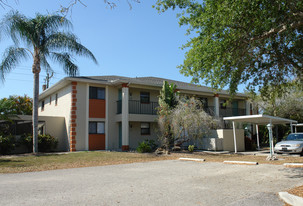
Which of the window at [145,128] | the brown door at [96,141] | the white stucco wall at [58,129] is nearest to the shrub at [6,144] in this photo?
the white stucco wall at [58,129]

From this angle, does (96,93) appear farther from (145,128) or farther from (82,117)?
(145,128)

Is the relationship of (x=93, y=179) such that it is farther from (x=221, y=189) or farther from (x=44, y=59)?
(x=44, y=59)

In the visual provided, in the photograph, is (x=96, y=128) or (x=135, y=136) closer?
(x=96, y=128)

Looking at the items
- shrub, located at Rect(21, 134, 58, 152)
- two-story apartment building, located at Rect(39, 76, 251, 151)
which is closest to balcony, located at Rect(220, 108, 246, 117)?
two-story apartment building, located at Rect(39, 76, 251, 151)

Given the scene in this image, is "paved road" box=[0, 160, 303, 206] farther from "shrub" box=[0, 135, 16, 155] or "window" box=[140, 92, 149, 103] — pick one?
"window" box=[140, 92, 149, 103]

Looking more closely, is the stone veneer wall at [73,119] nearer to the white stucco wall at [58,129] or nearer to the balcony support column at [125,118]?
the white stucco wall at [58,129]

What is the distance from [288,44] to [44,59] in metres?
13.8

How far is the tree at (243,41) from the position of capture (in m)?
8.12

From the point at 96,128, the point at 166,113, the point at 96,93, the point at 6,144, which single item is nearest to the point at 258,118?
the point at 166,113

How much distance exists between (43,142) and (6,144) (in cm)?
235

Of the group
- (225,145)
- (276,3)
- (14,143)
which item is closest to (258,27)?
(276,3)

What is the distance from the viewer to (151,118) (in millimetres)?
20906

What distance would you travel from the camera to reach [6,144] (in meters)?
16.9

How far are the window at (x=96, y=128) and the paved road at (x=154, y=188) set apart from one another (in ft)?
34.2
